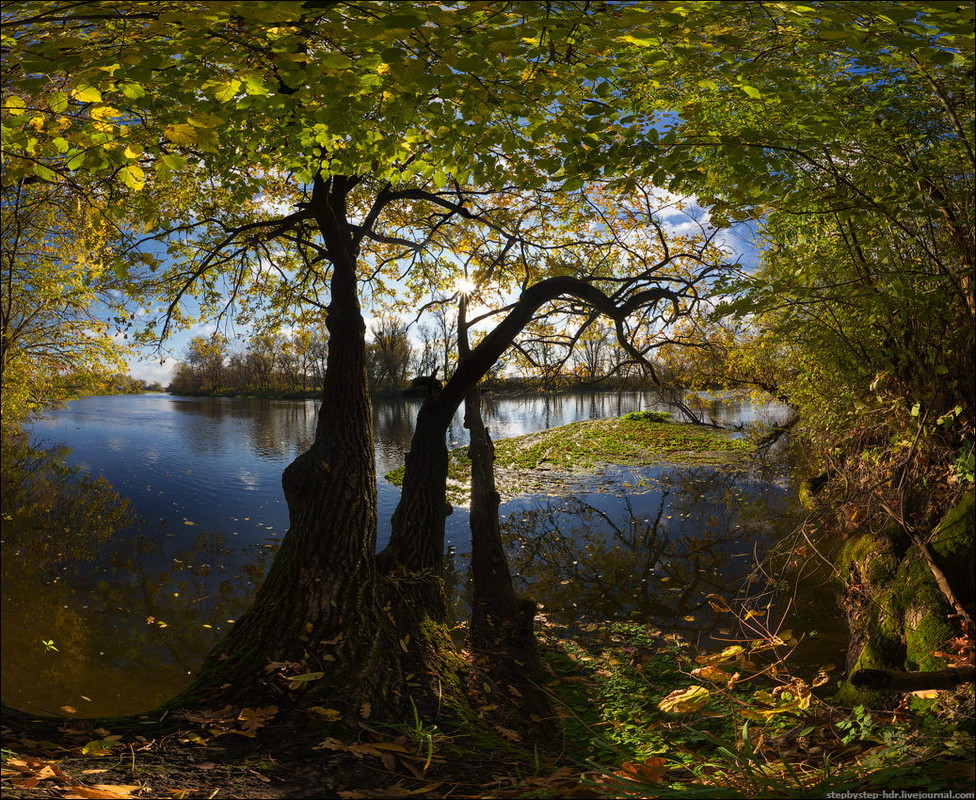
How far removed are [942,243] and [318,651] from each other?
6.47m

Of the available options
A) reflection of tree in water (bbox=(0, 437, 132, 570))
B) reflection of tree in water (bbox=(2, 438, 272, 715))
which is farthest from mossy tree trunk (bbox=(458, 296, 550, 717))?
reflection of tree in water (bbox=(0, 437, 132, 570))

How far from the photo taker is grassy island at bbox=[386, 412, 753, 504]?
55.6ft

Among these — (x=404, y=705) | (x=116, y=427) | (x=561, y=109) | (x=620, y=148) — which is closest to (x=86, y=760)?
(x=404, y=705)

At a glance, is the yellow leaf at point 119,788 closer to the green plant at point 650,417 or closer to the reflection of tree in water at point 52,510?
the reflection of tree in water at point 52,510

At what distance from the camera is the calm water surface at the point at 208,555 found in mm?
7336

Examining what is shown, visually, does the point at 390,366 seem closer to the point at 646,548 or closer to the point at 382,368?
the point at 382,368

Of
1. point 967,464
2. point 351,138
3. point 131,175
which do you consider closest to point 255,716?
point 131,175

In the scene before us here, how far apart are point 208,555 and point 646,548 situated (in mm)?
8927

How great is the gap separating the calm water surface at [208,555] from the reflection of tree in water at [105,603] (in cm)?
3

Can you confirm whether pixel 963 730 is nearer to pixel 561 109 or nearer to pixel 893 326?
pixel 893 326

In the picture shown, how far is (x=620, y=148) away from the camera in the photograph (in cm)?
412

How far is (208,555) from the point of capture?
11.0m

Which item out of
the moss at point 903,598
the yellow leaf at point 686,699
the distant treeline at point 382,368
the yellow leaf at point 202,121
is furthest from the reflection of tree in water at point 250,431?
the moss at point 903,598

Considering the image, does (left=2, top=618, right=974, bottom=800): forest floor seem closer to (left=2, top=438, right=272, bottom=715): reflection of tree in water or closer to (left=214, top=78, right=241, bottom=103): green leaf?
(left=214, top=78, right=241, bottom=103): green leaf
